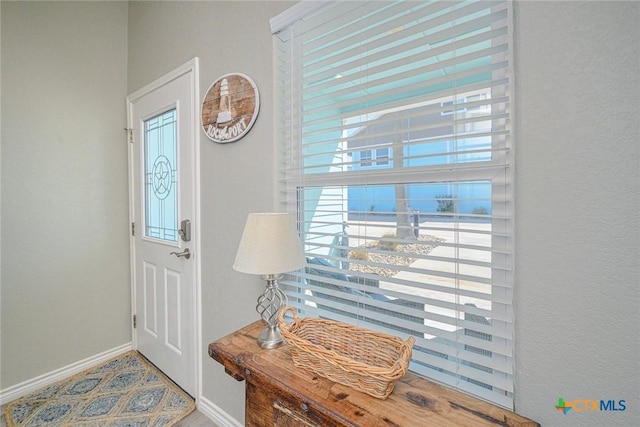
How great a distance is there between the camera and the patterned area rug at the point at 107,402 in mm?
1610

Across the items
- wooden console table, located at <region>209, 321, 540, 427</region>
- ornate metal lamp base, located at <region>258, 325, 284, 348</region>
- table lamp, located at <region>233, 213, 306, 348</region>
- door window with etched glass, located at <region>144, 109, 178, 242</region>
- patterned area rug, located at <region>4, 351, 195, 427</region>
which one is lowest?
patterned area rug, located at <region>4, 351, 195, 427</region>

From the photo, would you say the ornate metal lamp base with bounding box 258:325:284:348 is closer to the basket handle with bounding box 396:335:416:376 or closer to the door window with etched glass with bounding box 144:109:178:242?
the basket handle with bounding box 396:335:416:376

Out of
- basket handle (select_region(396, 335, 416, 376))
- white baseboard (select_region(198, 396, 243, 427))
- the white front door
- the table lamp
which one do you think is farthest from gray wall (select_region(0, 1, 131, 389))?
basket handle (select_region(396, 335, 416, 376))

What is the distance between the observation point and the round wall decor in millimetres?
1390

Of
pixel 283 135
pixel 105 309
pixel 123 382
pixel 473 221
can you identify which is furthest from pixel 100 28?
pixel 473 221

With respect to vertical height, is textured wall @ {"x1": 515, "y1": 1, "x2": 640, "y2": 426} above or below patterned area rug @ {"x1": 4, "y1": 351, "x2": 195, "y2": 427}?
above

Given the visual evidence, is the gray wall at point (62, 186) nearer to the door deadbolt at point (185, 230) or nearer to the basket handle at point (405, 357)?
the door deadbolt at point (185, 230)

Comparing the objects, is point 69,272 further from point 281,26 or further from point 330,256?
point 281,26

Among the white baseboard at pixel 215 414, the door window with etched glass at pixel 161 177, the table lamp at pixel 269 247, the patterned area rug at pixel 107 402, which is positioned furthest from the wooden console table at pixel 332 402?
the door window with etched glass at pixel 161 177

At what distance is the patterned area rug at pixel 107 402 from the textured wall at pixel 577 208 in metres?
1.87

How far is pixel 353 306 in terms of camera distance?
1.14 m

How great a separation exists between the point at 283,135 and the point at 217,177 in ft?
1.66

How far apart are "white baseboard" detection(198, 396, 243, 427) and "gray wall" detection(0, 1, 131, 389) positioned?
42.5 inches

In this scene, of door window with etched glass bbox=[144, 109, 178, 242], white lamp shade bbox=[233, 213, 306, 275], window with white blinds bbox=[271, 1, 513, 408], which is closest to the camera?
window with white blinds bbox=[271, 1, 513, 408]
